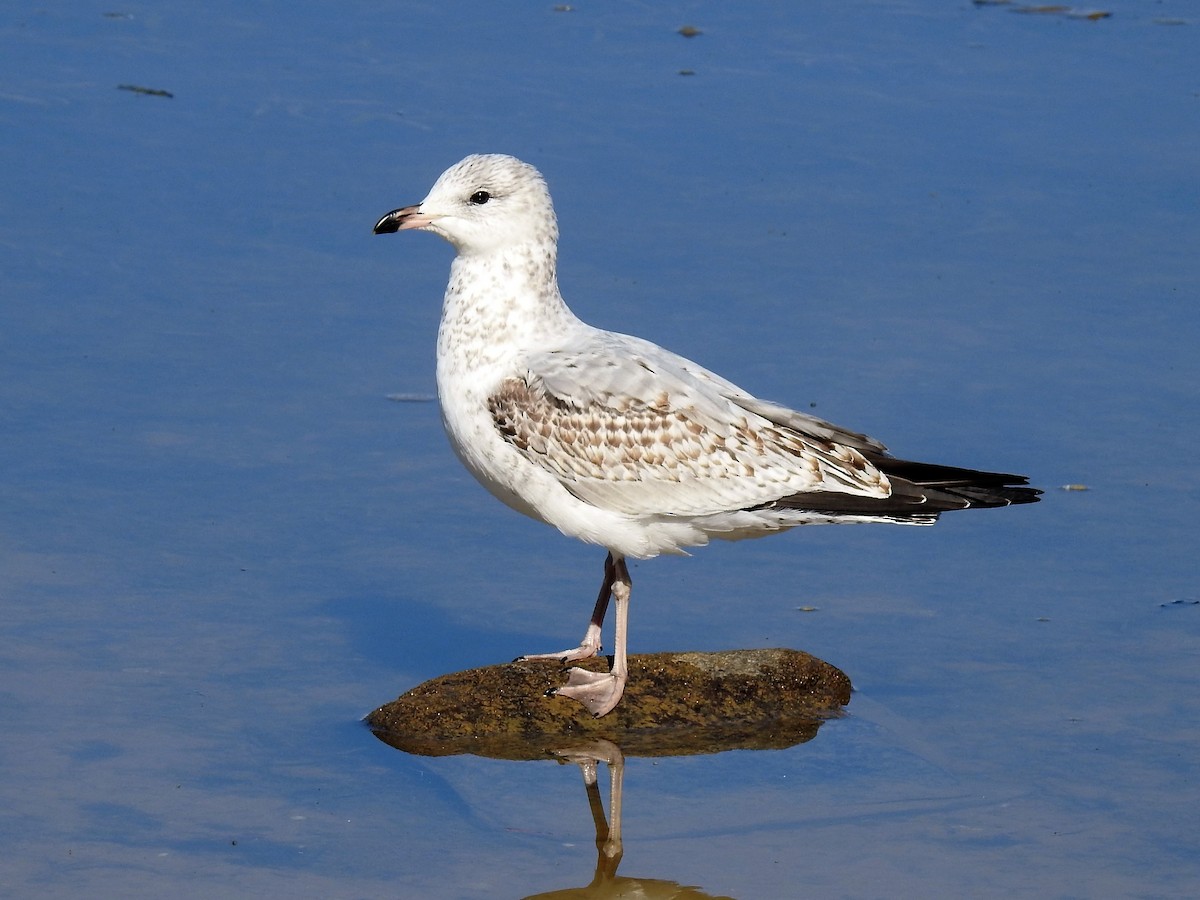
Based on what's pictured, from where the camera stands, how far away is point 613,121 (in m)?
13.6

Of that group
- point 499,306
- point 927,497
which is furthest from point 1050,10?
point 499,306

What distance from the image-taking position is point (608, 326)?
34.9ft

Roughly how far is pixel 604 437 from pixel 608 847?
1.61m

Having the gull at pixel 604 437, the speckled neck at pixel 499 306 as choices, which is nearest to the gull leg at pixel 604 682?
the gull at pixel 604 437

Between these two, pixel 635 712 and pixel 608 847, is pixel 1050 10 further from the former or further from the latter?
pixel 608 847

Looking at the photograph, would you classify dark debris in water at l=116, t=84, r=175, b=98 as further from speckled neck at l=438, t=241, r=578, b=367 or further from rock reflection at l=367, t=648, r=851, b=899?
rock reflection at l=367, t=648, r=851, b=899

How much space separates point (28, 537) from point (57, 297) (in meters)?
2.71

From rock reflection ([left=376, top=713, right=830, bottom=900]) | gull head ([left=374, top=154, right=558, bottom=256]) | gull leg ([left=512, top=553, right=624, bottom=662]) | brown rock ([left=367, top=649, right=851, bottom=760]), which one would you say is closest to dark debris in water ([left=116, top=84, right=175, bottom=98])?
gull head ([left=374, top=154, right=558, bottom=256])

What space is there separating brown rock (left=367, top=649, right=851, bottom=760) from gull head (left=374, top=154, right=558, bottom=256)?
5.29 feet

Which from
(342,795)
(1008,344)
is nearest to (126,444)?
(342,795)

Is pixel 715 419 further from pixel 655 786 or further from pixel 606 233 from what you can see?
pixel 606 233

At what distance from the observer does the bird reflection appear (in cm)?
648

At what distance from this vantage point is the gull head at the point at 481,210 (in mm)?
7812

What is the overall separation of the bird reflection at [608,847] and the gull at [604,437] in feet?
0.69
